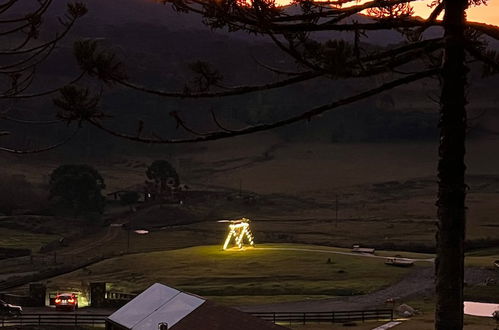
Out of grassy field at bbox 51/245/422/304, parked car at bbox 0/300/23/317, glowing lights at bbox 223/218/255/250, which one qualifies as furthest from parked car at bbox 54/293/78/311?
glowing lights at bbox 223/218/255/250

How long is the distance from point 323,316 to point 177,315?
673 inches

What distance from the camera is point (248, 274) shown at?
53.5 m

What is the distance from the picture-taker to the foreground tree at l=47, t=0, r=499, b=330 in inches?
313

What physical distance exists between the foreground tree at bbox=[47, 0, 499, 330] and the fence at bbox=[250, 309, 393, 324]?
28.8 metres

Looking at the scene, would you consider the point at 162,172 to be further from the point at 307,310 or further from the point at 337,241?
the point at 307,310

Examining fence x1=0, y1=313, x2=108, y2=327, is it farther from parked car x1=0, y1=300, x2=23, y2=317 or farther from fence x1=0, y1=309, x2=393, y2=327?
parked car x1=0, y1=300, x2=23, y2=317

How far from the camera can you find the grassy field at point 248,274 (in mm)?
47906

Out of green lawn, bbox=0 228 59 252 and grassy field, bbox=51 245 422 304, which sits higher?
green lawn, bbox=0 228 59 252

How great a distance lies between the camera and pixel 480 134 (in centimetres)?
18838

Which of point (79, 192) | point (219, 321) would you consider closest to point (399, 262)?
point (219, 321)

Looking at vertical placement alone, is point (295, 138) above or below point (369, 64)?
above

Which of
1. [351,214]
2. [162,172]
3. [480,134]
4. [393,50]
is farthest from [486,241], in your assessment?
[480,134]

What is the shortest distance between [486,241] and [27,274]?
5150cm

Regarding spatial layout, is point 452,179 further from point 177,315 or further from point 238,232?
point 238,232
